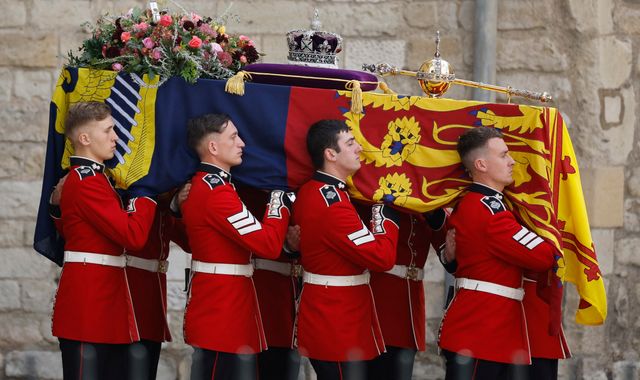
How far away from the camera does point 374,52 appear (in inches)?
298

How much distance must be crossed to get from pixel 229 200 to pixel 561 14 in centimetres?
301

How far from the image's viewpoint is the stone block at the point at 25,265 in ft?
24.5

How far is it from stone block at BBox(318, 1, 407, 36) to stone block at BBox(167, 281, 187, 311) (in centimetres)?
178

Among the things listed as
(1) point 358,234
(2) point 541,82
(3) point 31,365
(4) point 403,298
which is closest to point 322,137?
(1) point 358,234

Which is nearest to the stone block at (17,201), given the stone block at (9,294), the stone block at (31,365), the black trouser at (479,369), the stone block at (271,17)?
the stone block at (9,294)

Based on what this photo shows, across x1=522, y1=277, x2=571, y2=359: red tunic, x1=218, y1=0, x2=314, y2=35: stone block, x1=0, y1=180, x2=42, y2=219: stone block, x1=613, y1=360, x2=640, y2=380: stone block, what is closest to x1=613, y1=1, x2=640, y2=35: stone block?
x1=218, y1=0, x2=314, y2=35: stone block

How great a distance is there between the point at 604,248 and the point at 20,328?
359 centimetres

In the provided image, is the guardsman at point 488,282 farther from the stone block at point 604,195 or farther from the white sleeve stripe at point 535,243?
the stone block at point 604,195

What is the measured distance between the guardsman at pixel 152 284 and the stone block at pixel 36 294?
5.77 ft

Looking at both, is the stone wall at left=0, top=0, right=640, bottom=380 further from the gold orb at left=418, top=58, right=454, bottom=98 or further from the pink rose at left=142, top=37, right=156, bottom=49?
the pink rose at left=142, top=37, right=156, bottom=49

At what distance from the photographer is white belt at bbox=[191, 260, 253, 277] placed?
17.9 feet

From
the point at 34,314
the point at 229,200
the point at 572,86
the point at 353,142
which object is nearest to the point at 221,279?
the point at 229,200

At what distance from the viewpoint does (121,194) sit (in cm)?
573

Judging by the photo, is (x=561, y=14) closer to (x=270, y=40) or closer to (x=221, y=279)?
(x=270, y=40)
